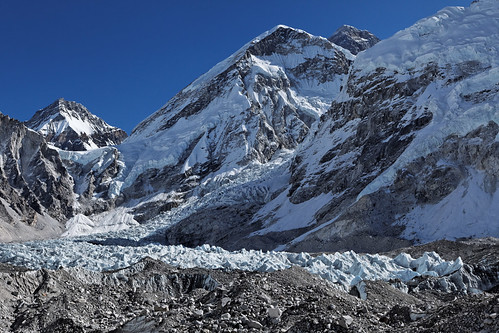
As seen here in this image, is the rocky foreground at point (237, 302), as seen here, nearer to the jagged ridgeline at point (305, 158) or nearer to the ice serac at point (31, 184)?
the jagged ridgeline at point (305, 158)

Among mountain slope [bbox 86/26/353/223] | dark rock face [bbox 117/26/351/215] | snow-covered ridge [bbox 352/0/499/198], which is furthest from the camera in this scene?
dark rock face [bbox 117/26/351/215]

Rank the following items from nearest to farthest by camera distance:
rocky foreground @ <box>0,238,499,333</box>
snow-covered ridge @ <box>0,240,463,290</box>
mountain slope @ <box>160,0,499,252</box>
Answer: rocky foreground @ <box>0,238,499,333</box>, snow-covered ridge @ <box>0,240,463,290</box>, mountain slope @ <box>160,0,499,252</box>

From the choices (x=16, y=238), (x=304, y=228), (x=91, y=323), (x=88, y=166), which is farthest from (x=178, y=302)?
(x=88, y=166)

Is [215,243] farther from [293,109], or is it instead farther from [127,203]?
[293,109]

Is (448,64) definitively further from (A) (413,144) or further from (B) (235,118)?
(B) (235,118)

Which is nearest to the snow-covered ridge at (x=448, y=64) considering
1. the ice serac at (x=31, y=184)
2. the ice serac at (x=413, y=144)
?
the ice serac at (x=413, y=144)

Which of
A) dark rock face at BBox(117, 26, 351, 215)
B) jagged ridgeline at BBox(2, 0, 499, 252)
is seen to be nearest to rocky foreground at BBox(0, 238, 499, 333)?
jagged ridgeline at BBox(2, 0, 499, 252)

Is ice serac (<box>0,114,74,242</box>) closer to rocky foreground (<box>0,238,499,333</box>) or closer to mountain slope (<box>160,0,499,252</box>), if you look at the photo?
mountain slope (<box>160,0,499,252</box>)
